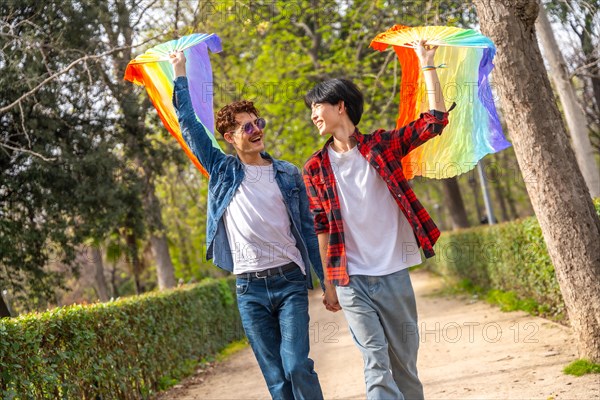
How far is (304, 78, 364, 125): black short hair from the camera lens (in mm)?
4320

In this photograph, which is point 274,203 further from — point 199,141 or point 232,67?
point 232,67

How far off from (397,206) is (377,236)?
0.75 ft

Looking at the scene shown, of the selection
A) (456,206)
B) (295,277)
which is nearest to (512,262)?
(295,277)

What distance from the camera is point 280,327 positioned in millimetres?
4379

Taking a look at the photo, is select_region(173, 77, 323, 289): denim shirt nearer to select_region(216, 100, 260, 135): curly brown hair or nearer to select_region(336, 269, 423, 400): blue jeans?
select_region(216, 100, 260, 135): curly brown hair

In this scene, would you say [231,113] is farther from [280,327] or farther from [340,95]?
[280,327]

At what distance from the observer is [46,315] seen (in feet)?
21.5

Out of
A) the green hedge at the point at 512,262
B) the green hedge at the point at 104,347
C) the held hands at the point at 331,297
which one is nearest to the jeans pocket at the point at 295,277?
the held hands at the point at 331,297

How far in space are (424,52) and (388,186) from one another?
32.9 inches

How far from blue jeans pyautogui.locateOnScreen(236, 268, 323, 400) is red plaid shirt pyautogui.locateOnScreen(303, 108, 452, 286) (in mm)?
331

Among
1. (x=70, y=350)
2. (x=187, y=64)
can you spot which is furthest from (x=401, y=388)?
(x=70, y=350)

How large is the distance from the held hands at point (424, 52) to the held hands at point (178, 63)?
1463mm

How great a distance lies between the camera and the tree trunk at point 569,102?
1253 centimetres

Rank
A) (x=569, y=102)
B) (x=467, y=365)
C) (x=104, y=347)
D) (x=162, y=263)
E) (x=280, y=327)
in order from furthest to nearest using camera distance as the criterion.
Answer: (x=162, y=263)
(x=569, y=102)
(x=467, y=365)
(x=104, y=347)
(x=280, y=327)
